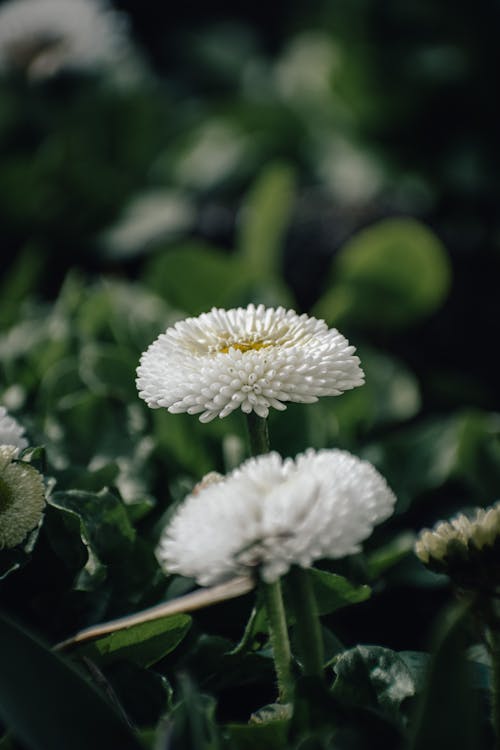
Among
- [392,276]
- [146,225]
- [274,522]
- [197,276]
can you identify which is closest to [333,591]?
[274,522]

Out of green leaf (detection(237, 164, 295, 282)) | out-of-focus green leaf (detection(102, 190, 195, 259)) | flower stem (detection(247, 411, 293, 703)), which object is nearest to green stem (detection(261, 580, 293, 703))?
flower stem (detection(247, 411, 293, 703))

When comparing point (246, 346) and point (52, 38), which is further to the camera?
point (52, 38)

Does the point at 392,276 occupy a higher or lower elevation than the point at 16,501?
lower

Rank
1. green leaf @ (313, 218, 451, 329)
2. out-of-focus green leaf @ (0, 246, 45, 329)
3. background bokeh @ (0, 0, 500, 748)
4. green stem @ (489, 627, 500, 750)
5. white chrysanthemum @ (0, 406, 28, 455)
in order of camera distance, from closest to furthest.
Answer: green stem @ (489, 627, 500, 750)
white chrysanthemum @ (0, 406, 28, 455)
background bokeh @ (0, 0, 500, 748)
out-of-focus green leaf @ (0, 246, 45, 329)
green leaf @ (313, 218, 451, 329)

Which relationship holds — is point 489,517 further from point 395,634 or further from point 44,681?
point 395,634

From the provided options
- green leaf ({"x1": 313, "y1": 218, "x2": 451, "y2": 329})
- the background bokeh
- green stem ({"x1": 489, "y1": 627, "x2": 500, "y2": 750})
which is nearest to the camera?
green stem ({"x1": 489, "y1": 627, "x2": 500, "y2": 750})

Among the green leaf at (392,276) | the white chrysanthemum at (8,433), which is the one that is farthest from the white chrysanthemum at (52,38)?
the white chrysanthemum at (8,433)

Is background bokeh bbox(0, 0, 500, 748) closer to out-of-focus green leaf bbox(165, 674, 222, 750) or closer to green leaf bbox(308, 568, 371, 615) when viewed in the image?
green leaf bbox(308, 568, 371, 615)

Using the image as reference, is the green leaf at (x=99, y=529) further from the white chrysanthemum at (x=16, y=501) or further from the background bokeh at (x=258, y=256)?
the white chrysanthemum at (x=16, y=501)

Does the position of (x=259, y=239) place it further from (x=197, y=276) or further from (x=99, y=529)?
(x=99, y=529)
